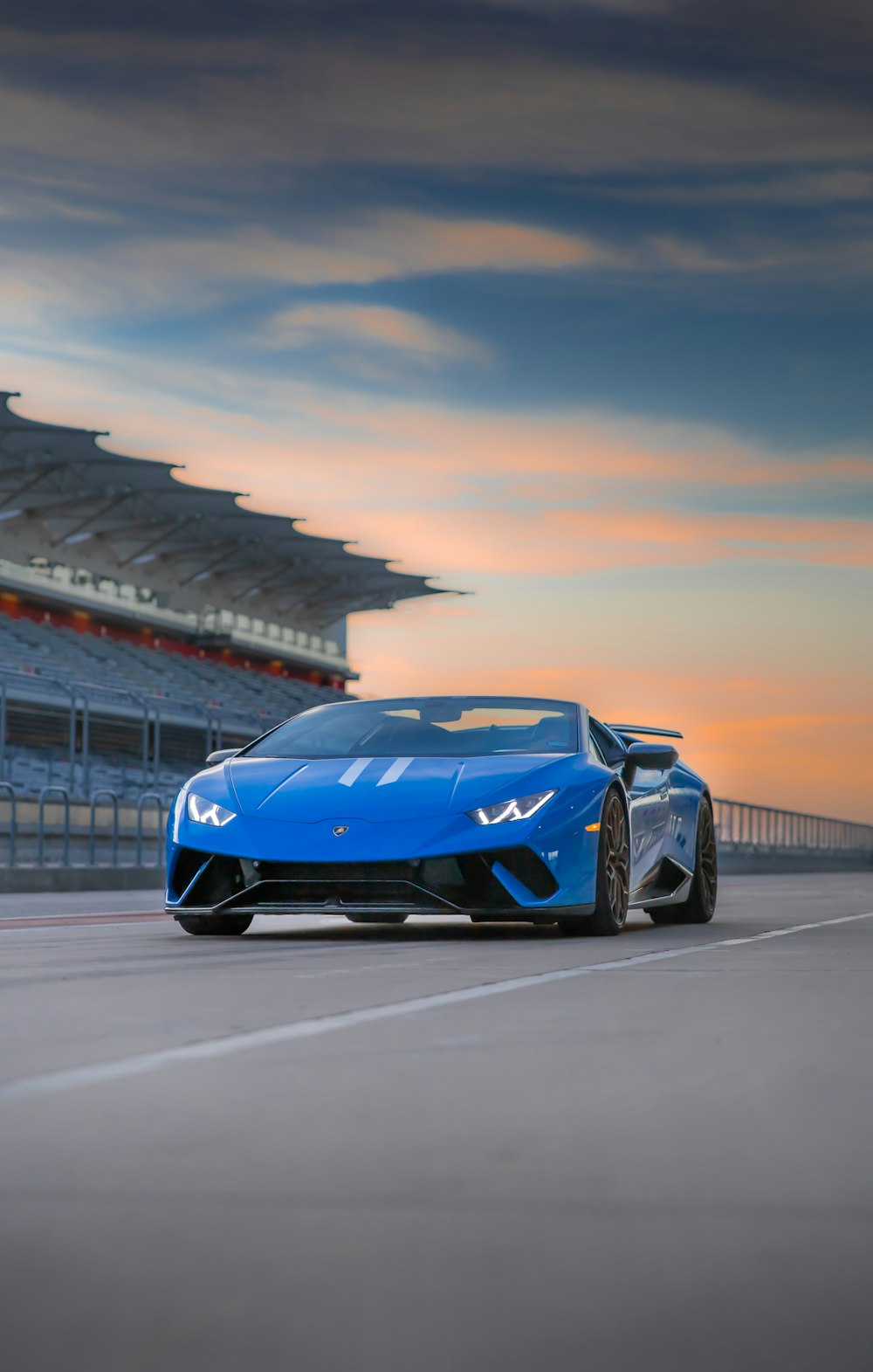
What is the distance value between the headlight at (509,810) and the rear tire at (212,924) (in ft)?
4.78

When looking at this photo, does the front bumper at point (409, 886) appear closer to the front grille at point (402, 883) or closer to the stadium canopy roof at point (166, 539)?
the front grille at point (402, 883)

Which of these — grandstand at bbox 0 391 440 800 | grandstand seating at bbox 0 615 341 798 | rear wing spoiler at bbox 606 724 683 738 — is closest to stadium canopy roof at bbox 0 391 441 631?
grandstand at bbox 0 391 440 800

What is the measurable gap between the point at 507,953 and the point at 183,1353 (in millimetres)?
5380

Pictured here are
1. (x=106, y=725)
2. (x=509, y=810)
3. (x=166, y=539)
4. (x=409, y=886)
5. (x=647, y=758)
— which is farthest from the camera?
(x=166, y=539)

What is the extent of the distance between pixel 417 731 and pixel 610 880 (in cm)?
141

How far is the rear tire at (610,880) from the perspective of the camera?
8758mm

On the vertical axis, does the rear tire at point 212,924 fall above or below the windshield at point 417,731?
below

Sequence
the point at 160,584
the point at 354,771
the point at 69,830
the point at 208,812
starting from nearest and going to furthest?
1. the point at 208,812
2. the point at 354,771
3. the point at 69,830
4. the point at 160,584

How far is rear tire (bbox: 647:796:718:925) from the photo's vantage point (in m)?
10.9

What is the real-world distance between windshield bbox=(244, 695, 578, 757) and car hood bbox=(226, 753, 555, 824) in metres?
0.36

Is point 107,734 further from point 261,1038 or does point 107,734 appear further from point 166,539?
point 166,539

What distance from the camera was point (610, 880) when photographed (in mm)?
8875

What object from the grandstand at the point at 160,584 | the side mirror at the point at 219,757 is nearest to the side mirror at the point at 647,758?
the side mirror at the point at 219,757

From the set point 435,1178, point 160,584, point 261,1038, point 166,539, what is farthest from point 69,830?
point 160,584
